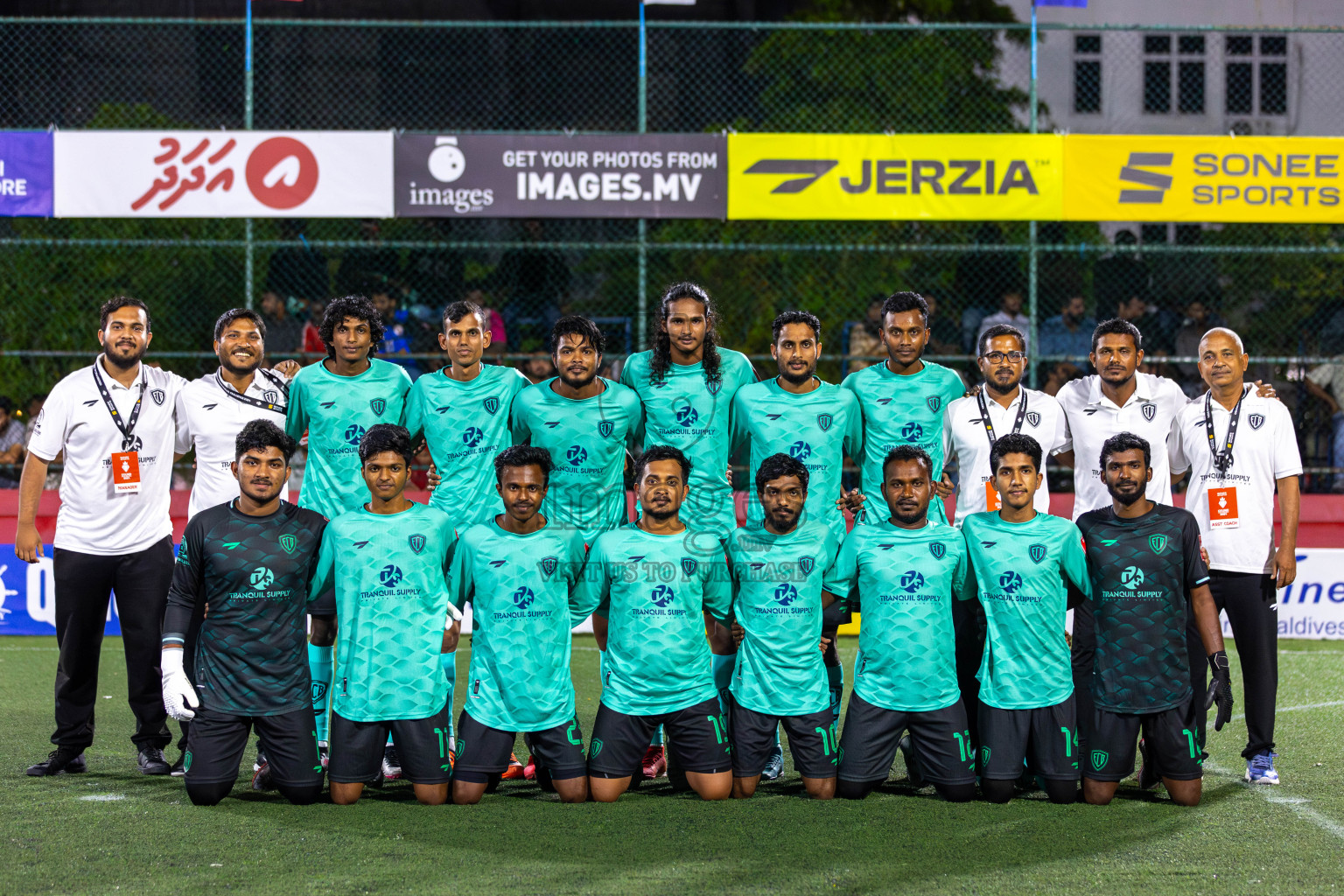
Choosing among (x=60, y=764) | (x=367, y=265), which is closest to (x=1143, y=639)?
(x=60, y=764)

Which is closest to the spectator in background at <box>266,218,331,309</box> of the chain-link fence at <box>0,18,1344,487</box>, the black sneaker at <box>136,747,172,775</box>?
the chain-link fence at <box>0,18,1344,487</box>

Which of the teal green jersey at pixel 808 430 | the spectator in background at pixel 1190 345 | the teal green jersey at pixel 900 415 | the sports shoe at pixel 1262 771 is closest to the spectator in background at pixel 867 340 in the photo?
the spectator in background at pixel 1190 345

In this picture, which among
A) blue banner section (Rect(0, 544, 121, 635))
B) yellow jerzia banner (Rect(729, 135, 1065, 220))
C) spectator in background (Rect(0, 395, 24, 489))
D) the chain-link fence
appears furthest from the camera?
the chain-link fence

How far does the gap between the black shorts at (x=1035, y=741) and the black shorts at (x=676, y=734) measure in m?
1.05

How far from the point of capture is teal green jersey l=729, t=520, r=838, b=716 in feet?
18.1

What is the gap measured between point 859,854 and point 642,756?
1.18 meters

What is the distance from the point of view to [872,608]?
18.3ft

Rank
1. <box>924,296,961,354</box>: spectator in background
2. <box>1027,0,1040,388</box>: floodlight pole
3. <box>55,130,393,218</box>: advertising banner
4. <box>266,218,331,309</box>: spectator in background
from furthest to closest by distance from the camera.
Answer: <box>266,218,331,309</box>: spectator in background → <box>924,296,961,354</box>: spectator in background → <box>1027,0,1040,388</box>: floodlight pole → <box>55,130,393,218</box>: advertising banner

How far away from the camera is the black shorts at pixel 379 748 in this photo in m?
5.38

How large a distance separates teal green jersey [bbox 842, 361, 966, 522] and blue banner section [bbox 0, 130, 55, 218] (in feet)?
25.9

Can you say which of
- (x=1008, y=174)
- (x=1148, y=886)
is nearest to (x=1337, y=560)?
(x=1008, y=174)

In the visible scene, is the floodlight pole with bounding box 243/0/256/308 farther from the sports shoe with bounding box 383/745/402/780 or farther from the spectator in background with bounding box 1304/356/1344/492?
the spectator in background with bounding box 1304/356/1344/492

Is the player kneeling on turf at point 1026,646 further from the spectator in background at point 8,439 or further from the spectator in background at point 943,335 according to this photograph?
the spectator in background at point 8,439

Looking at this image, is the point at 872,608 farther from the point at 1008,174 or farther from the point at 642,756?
the point at 1008,174
